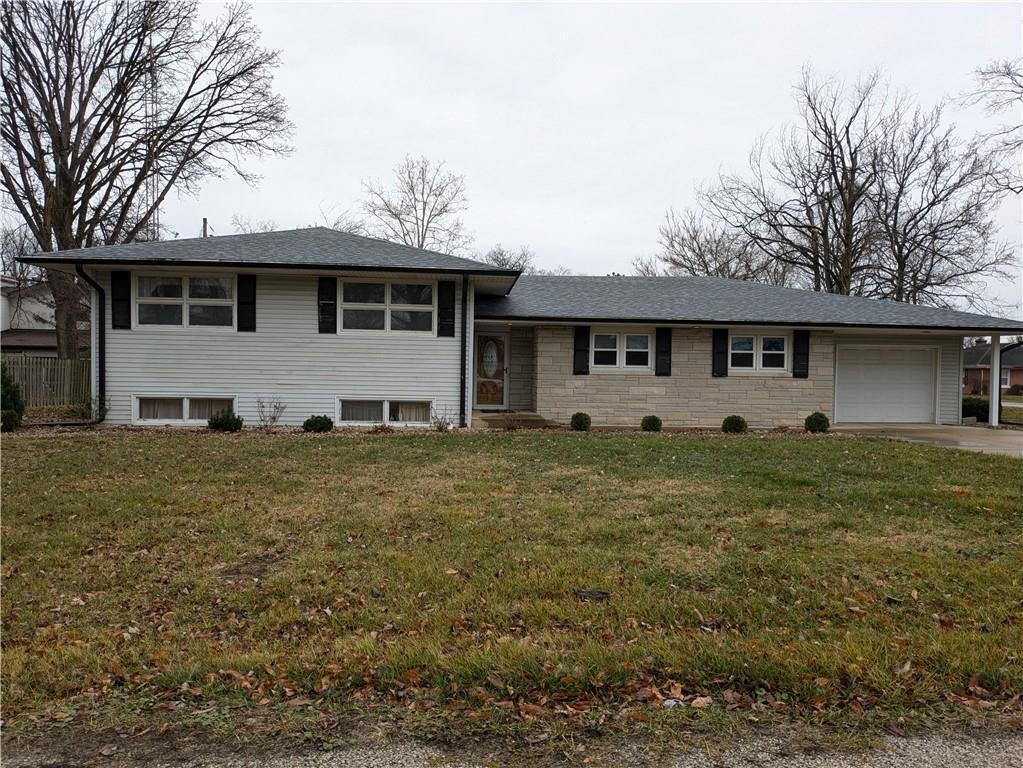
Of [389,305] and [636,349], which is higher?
[389,305]

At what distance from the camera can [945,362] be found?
706 inches

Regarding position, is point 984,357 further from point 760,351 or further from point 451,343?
point 451,343

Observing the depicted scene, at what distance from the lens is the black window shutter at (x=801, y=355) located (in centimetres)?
1633

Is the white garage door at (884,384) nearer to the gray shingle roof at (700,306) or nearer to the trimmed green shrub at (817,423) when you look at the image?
the gray shingle roof at (700,306)

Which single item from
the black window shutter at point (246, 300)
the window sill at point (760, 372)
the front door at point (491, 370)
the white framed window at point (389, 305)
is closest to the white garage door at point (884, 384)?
the window sill at point (760, 372)

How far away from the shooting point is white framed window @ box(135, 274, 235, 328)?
13.8 m

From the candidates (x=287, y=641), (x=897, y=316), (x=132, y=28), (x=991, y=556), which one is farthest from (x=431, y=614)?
(x=132, y=28)

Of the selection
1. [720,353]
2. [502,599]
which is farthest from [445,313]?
[502,599]

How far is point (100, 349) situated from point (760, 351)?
14.6m

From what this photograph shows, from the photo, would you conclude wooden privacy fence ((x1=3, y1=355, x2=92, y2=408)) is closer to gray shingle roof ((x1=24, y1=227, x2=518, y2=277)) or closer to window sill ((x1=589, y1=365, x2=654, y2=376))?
gray shingle roof ((x1=24, y1=227, x2=518, y2=277))

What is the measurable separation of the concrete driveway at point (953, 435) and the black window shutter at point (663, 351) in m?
4.20

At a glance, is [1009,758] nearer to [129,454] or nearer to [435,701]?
[435,701]

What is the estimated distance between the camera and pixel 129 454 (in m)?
9.54

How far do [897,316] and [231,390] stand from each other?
15965mm
